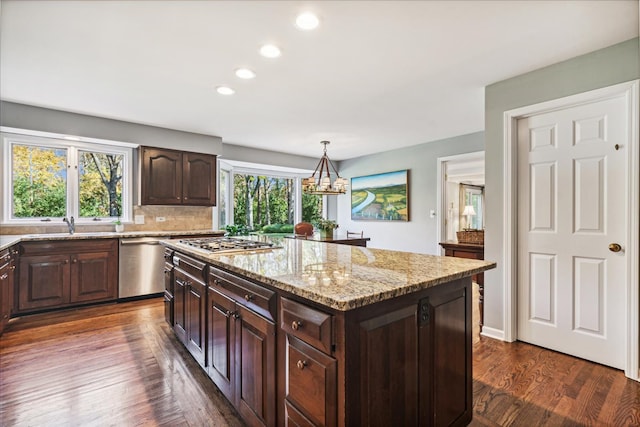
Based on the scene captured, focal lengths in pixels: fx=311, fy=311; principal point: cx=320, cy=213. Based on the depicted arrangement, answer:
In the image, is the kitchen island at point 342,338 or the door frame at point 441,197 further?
the door frame at point 441,197

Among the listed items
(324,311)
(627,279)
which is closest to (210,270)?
(324,311)

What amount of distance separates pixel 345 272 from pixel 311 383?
50 cm

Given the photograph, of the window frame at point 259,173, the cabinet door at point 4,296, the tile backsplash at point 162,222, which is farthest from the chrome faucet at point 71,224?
the window frame at point 259,173

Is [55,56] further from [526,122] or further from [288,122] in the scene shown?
[526,122]

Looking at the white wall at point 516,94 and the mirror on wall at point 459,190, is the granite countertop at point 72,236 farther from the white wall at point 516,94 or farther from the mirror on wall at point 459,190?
the mirror on wall at point 459,190

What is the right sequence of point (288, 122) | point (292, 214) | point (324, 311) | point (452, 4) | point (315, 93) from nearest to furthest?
1. point (324, 311)
2. point (452, 4)
3. point (315, 93)
4. point (288, 122)
5. point (292, 214)

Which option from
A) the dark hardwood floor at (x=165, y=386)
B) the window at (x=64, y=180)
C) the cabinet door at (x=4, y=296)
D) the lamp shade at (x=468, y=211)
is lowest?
the dark hardwood floor at (x=165, y=386)

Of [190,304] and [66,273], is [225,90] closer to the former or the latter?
[190,304]

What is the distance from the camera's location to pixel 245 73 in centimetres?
270

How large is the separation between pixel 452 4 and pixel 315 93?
160 cm

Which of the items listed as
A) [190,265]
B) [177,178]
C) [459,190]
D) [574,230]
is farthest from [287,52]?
[459,190]

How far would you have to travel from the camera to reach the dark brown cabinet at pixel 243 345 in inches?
54.2

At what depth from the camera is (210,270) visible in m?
1.94

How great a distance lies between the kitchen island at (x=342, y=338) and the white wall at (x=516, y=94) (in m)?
1.41
